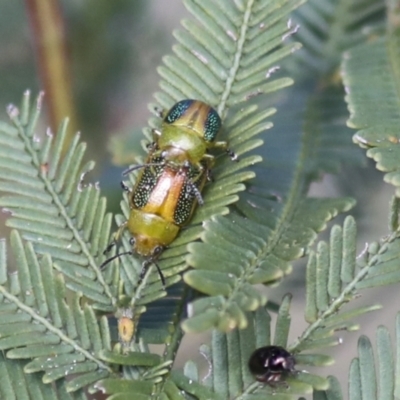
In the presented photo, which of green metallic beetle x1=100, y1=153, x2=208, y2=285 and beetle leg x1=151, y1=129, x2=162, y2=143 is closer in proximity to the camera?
green metallic beetle x1=100, y1=153, x2=208, y2=285

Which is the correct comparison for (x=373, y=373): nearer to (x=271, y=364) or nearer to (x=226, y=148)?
(x=271, y=364)

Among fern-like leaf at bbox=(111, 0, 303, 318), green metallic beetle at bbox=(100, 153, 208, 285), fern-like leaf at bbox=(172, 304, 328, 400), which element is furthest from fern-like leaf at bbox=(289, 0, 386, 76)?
fern-like leaf at bbox=(172, 304, 328, 400)

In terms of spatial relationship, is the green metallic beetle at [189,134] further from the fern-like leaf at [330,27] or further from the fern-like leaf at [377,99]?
the fern-like leaf at [330,27]

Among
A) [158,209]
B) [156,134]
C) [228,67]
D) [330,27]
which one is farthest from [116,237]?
[330,27]

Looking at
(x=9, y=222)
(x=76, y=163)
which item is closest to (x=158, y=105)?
(x=76, y=163)

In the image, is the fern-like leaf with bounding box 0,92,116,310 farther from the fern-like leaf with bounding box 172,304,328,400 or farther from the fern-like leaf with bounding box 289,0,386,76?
the fern-like leaf with bounding box 289,0,386,76

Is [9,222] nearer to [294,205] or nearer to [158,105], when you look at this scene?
[158,105]

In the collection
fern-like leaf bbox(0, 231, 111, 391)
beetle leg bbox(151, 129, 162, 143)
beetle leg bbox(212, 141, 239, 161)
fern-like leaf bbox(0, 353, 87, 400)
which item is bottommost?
fern-like leaf bbox(0, 353, 87, 400)

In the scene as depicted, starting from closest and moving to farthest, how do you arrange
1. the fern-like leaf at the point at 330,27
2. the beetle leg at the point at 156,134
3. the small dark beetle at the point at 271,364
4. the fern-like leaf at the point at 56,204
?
the small dark beetle at the point at 271,364 < the fern-like leaf at the point at 56,204 < the beetle leg at the point at 156,134 < the fern-like leaf at the point at 330,27

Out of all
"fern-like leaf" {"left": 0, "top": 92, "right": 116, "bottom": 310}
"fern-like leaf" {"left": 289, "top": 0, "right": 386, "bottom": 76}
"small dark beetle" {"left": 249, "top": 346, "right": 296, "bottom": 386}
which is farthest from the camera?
"fern-like leaf" {"left": 289, "top": 0, "right": 386, "bottom": 76}

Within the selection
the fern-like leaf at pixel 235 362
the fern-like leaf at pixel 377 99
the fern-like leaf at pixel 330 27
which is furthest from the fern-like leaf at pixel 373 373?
the fern-like leaf at pixel 330 27

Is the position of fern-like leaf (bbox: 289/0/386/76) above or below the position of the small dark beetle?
above
